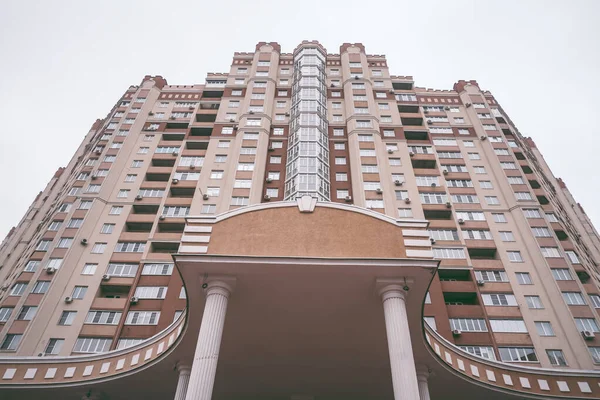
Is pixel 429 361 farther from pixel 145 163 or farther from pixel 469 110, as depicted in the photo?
pixel 469 110

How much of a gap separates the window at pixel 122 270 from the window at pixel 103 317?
350 cm

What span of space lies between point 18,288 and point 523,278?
40.9 meters

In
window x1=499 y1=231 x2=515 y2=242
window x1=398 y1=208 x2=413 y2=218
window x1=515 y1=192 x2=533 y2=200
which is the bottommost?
window x1=499 y1=231 x2=515 y2=242

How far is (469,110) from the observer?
173 ft

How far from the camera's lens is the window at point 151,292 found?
111ft

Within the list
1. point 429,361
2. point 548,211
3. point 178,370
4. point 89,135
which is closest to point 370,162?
point 548,211

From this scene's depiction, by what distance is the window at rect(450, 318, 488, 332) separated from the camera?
3192 cm

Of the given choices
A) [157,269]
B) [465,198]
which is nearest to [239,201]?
[157,269]

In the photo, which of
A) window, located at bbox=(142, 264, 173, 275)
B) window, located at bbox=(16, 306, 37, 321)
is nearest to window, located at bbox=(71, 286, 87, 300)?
window, located at bbox=(16, 306, 37, 321)

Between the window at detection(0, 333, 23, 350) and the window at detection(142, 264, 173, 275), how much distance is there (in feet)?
31.1

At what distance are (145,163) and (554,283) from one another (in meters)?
39.8

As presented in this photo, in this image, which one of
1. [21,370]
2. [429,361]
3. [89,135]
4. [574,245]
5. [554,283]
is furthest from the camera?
[89,135]

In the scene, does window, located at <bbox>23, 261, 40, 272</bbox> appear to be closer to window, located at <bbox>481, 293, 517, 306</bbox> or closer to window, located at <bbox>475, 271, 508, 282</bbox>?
window, located at <bbox>475, 271, 508, 282</bbox>

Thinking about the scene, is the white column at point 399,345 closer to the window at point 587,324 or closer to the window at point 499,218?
the window at point 587,324
